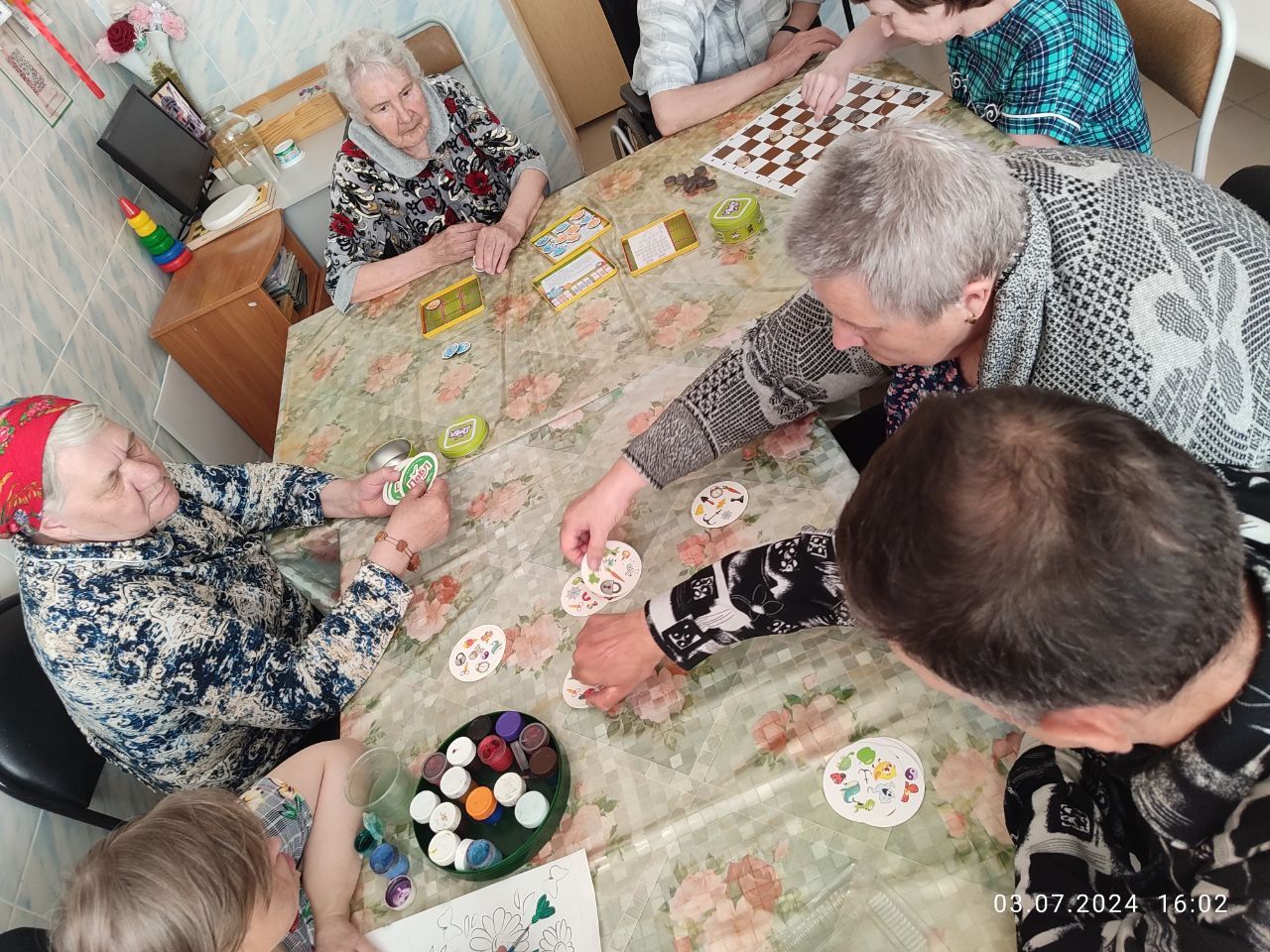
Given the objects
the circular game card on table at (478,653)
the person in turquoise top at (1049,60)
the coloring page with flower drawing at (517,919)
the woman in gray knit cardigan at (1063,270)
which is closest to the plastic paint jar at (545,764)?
the coloring page with flower drawing at (517,919)

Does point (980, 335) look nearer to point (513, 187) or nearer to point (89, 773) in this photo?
point (513, 187)

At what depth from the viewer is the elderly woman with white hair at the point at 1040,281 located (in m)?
0.90

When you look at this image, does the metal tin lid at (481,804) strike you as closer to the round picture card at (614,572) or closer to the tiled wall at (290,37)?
the round picture card at (614,572)

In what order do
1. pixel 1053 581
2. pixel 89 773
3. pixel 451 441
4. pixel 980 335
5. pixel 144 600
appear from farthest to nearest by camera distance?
pixel 451 441, pixel 89 773, pixel 144 600, pixel 980 335, pixel 1053 581

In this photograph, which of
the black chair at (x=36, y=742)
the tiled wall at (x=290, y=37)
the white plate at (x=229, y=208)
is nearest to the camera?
the black chair at (x=36, y=742)

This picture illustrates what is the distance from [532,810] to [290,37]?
353cm

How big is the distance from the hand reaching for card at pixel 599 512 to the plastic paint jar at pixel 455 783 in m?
0.38

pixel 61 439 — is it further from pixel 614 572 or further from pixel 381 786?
pixel 614 572

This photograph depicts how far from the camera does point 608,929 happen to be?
0.96 m

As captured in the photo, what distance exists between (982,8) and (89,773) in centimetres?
234

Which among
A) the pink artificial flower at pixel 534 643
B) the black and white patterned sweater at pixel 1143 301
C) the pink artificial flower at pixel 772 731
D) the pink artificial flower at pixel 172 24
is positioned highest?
the pink artificial flower at pixel 172 24

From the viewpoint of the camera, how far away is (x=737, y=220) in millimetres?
1657

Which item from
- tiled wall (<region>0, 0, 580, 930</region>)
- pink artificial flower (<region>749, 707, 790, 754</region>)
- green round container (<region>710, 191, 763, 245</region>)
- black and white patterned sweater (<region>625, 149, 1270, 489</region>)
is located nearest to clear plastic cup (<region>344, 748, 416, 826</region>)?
pink artificial flower (<region>749, 707, 790, 754</region>)

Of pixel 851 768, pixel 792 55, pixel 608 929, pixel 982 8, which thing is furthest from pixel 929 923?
pixel 792 55
